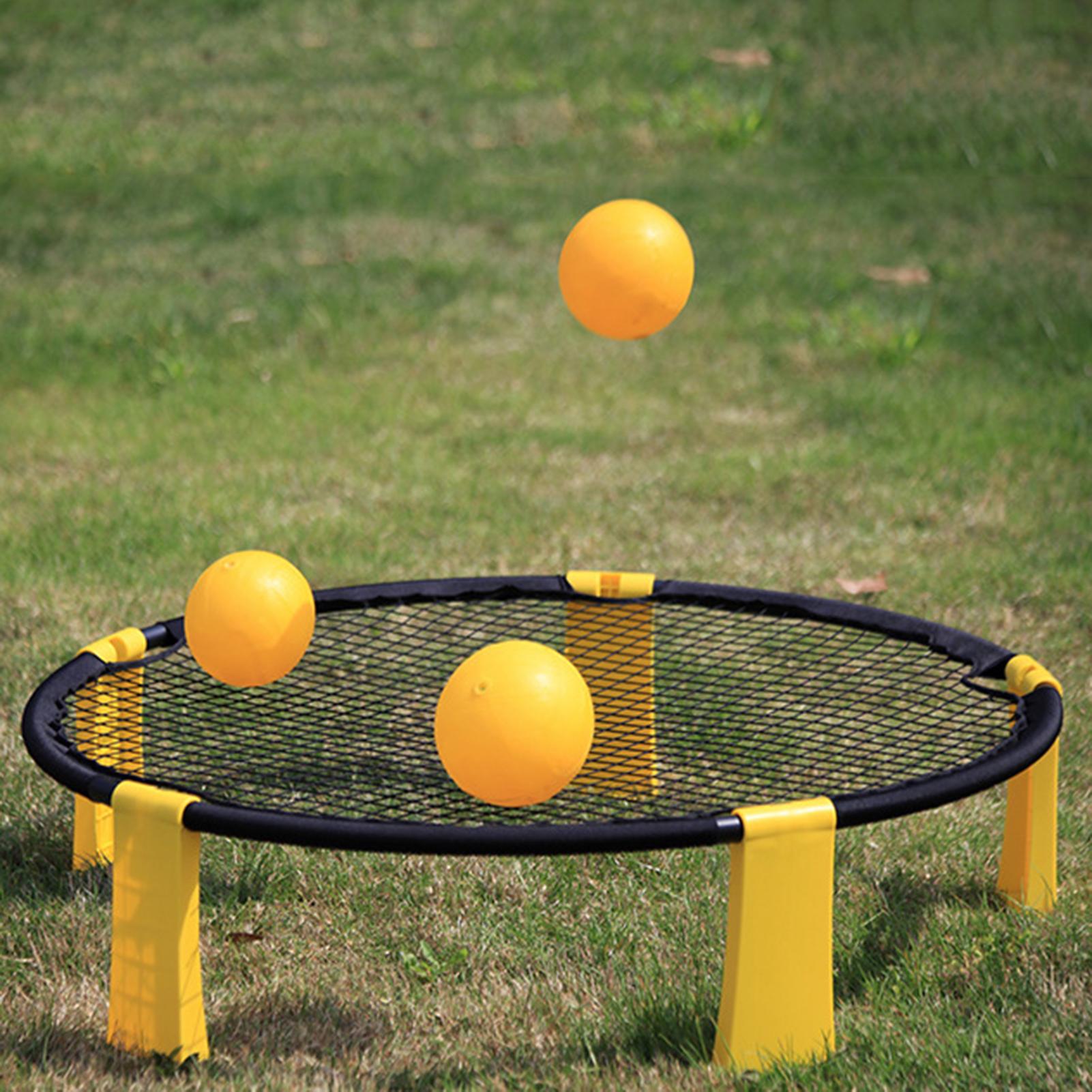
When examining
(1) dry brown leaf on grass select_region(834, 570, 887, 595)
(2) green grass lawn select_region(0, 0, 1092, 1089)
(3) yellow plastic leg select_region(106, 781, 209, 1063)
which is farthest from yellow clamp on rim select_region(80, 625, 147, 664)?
(1) dry brown leaf on grass select_region(834, 570, 887, 595)

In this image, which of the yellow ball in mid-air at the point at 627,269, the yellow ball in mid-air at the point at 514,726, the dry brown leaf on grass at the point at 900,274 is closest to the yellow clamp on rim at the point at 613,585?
the yellow ball in mid-air at the point at 627,269

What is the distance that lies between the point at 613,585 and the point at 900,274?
524cm

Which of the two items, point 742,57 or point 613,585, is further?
point 742,57

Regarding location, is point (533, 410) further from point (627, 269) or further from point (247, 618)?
point (247, 618)

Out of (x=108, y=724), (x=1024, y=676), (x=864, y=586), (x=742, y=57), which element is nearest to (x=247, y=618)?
(x=108, y=724)

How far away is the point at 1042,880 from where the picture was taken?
10.4ft

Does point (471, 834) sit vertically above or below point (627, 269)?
below

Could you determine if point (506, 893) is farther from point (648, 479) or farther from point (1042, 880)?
point (648, 479)

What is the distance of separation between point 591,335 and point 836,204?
240cm

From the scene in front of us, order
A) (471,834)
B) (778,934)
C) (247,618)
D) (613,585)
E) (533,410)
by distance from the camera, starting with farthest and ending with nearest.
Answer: (533,410) → (613,585) → (247,618) → (778,934) → (471,834)

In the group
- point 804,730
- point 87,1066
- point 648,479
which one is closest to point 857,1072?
point 87,1066

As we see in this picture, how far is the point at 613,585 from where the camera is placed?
3709mm

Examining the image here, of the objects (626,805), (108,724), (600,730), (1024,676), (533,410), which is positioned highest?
(1024,676)

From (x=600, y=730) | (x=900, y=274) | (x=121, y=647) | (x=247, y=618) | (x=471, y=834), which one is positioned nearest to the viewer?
(x=471, y=834)
